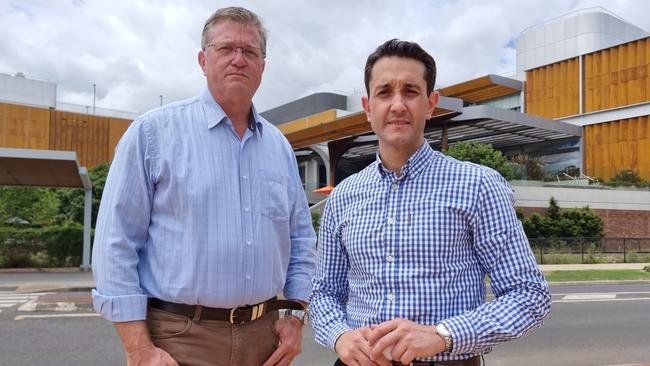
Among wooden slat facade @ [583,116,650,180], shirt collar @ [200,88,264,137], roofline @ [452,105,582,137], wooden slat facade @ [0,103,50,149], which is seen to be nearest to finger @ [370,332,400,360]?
shirt collar @ [200,88,264,137]

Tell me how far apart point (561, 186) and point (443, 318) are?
36622mm

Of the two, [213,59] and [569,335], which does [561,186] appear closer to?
[569,335]

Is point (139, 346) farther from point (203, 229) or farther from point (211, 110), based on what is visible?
point (211, 110)

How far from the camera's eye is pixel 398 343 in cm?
187

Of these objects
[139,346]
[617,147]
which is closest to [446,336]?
[139,346]

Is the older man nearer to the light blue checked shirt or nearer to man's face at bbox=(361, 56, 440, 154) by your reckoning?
the light blue checked shirt

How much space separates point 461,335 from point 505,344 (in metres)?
6.33

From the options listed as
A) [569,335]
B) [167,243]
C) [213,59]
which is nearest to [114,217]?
[167,243]

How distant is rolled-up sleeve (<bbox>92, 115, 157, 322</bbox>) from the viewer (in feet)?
7.80

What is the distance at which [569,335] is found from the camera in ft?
27.5

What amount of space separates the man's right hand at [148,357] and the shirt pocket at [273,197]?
0.79 metres

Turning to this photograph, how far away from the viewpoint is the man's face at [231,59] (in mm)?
2643

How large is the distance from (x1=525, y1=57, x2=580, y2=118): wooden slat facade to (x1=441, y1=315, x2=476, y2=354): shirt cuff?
171 feet

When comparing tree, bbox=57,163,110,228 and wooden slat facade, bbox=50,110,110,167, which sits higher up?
wooden slat facade, bbox=50,110,110,167
